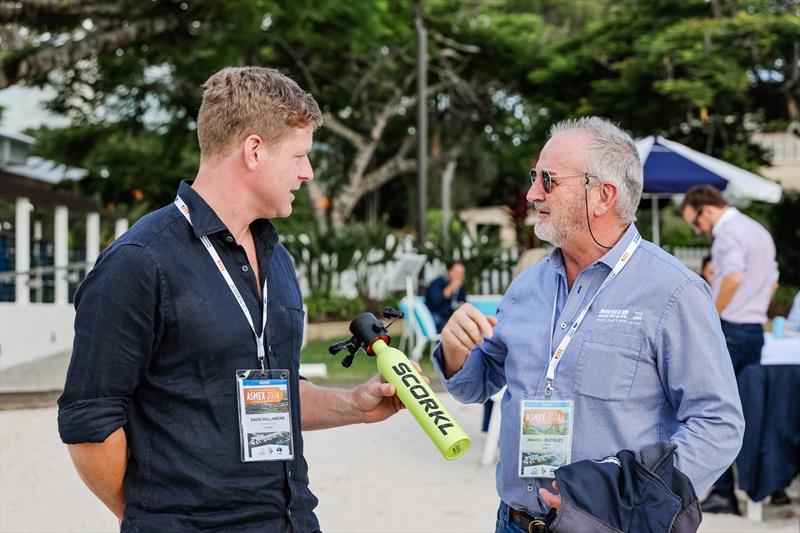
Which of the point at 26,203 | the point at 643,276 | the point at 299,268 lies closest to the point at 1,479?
the point at 643,276

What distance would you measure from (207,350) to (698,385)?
1.15 metres

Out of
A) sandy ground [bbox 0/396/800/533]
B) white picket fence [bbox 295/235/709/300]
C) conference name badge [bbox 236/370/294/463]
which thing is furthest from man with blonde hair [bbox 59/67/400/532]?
white picket fence [bbox 295/235/709/300]

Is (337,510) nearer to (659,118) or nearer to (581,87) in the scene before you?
(659,118)

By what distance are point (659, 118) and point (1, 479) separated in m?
19.8

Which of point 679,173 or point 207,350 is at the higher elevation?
point 679,173

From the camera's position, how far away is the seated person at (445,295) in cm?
1280

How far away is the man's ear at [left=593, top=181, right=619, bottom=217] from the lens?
106 inches

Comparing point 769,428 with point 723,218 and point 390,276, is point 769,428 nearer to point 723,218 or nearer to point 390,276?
point 723,218

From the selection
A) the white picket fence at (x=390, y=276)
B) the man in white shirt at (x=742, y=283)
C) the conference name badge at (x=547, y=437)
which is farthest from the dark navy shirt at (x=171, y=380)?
the white picket fence at (x=390, y=276)

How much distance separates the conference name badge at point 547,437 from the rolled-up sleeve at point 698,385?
265 millimetres

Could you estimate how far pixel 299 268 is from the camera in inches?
687

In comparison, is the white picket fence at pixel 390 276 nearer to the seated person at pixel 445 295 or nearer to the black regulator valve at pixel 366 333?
the seated person at pixel 445 295

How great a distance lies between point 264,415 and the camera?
7.14ft

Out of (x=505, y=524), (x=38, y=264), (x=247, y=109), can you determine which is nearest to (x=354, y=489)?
(x=505, y=524)
